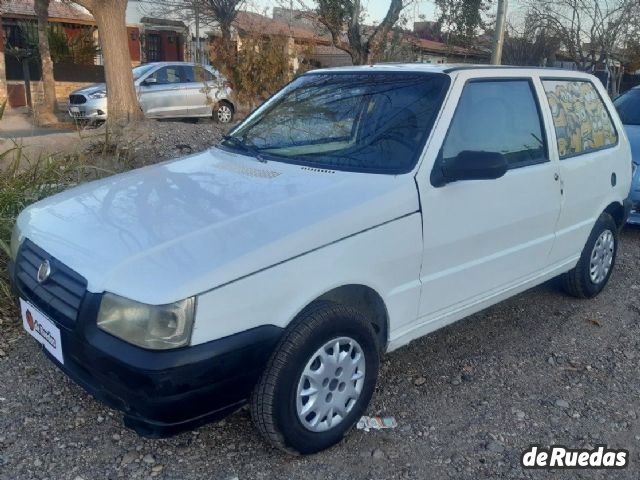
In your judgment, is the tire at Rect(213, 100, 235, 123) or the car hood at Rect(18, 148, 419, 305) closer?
the car hood at Rect(18, 148, 419, 305)

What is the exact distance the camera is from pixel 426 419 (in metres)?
3.17

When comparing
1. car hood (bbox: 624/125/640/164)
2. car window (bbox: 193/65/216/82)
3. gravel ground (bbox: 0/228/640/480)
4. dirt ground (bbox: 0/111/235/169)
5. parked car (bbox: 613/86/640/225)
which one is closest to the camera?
gravel ground (bbox: 0/228/640/480)

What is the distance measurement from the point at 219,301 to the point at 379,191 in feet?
Result: 3.24

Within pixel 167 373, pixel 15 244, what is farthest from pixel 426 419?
pixel 15 244

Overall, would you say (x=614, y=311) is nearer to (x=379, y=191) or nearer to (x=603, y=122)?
(x=603, y=122)

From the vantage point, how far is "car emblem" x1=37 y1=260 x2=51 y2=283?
2.64 m

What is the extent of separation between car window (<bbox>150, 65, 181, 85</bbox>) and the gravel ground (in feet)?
39.3

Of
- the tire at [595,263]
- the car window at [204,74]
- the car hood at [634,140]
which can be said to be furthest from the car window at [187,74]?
the tire at [595,263]

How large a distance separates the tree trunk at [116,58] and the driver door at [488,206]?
657 centimetres

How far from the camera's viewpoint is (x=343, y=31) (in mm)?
11719

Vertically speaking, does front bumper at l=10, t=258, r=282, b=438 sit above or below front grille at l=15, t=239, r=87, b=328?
below

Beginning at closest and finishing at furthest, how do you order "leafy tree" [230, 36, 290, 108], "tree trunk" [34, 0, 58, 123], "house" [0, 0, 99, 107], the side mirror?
the side mirror
"leafy tree" [230, 36, 290, 108]
"tree trunk" [34, 0, 58, 123]
"house" [0, 0, 99, 107]

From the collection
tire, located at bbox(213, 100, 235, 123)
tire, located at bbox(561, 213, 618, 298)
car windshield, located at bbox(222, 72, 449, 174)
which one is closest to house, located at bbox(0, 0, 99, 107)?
tire, located at bbox(213, 100, 235, 123)

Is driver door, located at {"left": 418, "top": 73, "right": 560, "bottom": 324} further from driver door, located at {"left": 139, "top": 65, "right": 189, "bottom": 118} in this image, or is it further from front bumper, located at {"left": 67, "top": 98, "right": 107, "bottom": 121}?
front bumper, located at {"left": 67, "top": 98, "right": 107, "bottom": 121}
